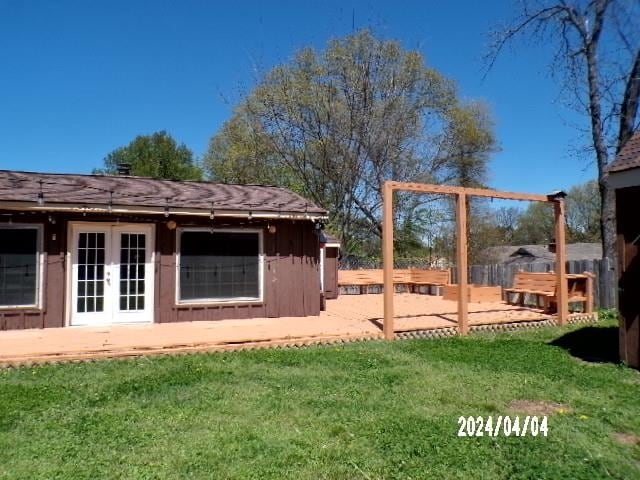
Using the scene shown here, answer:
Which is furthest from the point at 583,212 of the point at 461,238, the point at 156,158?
the point at 461,238

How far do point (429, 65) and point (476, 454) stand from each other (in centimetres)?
2121

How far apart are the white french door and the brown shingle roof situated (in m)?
7.86

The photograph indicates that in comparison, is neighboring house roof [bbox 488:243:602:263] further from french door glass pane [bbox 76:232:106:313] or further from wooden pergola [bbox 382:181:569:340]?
french door glass pane [bbox 76:232:106:313]

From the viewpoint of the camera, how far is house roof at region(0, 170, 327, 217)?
8.20m

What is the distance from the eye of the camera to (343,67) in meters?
20.3

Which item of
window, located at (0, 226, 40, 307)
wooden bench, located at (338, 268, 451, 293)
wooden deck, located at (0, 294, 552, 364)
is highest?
window, located at (0, 226, 40, 307)

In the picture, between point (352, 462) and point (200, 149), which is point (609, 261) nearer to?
point (352, 462)

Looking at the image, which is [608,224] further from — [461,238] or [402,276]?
[461,238]

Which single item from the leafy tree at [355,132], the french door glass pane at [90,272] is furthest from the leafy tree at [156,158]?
the french door glass pane at [90,272]

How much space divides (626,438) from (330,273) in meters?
11.7

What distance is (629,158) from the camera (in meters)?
6.16

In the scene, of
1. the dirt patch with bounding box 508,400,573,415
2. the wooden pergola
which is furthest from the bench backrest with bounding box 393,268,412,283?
the dirt patch with bounding box 508,400,573,415

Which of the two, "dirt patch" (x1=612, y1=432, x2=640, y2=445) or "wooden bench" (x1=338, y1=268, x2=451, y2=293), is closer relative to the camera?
"dirt patch" (x1=612, y1=432, x2=640, y2=445)

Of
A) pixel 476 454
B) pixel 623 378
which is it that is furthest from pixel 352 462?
pixel 623 378
